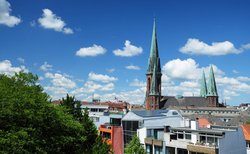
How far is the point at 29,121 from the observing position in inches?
1395

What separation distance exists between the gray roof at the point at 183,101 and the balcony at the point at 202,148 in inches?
4281

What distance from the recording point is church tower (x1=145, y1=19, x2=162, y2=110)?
153000mm

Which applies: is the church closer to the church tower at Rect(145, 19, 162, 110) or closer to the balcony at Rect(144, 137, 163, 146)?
the church tower at Rect(145, 19, 162, 110)

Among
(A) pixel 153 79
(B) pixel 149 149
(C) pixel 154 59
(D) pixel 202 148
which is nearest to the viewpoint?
(D) pixel 202 148

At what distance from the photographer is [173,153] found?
174 feet

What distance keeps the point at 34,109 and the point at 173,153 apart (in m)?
25.4

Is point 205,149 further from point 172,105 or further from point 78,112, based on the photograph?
point 172,105

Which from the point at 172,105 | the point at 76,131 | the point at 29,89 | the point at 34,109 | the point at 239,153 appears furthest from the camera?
the point at 172,105

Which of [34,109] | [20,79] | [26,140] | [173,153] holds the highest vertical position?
[20,79]

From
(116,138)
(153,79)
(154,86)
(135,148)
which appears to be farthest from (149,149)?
(153,79)

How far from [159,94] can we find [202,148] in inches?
4266

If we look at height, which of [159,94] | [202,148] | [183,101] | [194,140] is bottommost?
[202,148]

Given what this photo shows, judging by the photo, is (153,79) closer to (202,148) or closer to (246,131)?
(246,131)

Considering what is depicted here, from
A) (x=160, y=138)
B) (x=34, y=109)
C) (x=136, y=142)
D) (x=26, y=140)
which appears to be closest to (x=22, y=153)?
(x=26, y=140)
